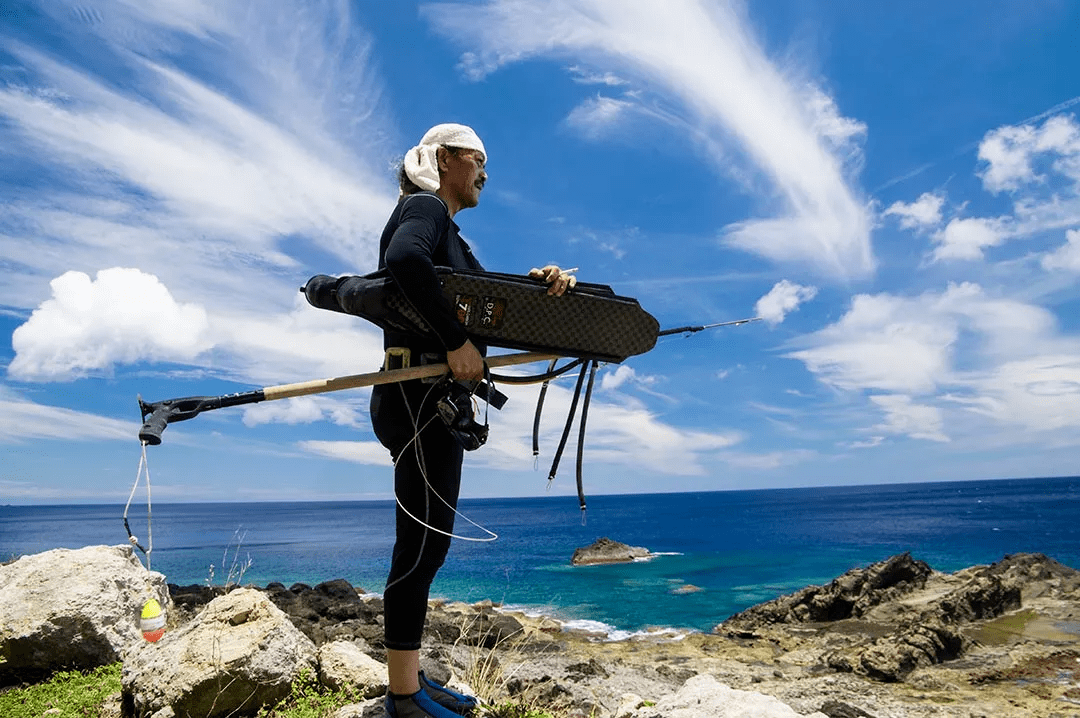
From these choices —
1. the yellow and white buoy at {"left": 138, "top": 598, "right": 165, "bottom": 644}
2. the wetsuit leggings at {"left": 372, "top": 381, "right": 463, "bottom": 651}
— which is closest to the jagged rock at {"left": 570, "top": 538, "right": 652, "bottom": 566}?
the yellow and white buoy at {"left": 138, "top": 598, "right": 165, "bottom": 644}

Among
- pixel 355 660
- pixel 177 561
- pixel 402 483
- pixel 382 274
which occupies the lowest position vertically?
pixel 177 561

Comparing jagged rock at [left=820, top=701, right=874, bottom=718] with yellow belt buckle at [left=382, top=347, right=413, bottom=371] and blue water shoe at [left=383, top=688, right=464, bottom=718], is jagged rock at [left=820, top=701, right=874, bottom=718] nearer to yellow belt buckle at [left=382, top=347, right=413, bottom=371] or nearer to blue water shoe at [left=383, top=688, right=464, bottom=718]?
blue water shoe at [left=383, top=688, right=464, bottom=718]

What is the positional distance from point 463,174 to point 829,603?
22.3m

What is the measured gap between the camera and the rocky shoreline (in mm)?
4688

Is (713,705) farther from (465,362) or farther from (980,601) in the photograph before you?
(980,601)

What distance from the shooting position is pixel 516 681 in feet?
18.4

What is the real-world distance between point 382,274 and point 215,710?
307cm

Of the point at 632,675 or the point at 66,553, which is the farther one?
the point at 632,675

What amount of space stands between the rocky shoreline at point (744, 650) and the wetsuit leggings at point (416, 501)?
96 cm

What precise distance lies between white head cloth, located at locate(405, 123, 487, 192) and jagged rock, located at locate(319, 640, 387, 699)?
3263 mm

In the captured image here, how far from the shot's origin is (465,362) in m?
3.36

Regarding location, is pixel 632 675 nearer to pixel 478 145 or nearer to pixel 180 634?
pixel 180 634

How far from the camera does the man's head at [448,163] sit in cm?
366

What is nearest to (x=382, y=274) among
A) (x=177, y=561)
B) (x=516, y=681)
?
(x=516, y=681)
